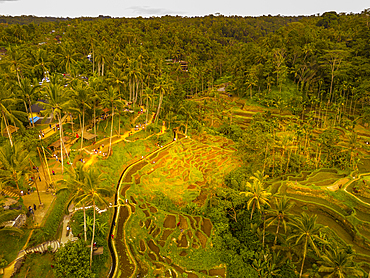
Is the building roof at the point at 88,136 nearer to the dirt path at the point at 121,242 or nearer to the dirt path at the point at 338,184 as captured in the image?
the dirt path at the point at 121,242

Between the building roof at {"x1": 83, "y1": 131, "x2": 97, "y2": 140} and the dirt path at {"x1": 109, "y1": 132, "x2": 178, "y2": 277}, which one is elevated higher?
the building roof at {"x1": 83, "y1": 131, "x2": 97, "y2": 140}

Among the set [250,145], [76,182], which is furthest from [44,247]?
[250,145]

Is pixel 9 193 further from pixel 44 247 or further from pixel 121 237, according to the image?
pixel 121 237

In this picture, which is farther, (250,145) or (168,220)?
(250,145)

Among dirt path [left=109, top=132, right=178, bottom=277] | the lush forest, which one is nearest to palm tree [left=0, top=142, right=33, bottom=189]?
the lush forest

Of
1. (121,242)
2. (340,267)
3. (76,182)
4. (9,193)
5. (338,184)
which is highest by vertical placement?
(76,182)

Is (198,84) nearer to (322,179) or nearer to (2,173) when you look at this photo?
(322,179)

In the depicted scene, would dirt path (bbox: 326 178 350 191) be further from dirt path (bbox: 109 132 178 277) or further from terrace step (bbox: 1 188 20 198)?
terrace step (bbox: 1 188 20 198)
